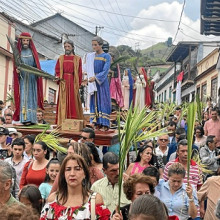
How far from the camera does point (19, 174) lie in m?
5.28

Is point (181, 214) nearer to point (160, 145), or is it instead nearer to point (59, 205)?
point (59, 205)

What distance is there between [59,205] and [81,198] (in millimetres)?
194

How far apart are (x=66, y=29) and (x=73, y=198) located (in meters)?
37.1

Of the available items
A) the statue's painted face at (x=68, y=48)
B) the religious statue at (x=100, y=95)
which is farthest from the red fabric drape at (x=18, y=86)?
the religious statue at (x=100, y=95)

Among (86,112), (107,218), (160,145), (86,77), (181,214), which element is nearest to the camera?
(107,218)

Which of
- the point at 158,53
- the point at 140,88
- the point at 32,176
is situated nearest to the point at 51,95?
the point at 140,88

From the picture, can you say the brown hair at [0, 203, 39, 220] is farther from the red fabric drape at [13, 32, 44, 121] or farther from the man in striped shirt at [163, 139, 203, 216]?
the red fabric drape at [13, 32, 44, 121]

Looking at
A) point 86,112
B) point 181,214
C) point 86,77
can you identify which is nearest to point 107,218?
point 181,214

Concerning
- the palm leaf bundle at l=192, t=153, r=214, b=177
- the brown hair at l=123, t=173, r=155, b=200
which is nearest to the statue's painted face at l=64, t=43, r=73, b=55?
the palm leaf bundle at l=192, t=153, r=214, b=177

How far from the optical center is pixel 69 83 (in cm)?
934

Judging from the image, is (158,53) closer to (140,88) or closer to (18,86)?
(140,88)

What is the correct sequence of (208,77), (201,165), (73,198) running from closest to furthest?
(73,198) < (201,165) < (208,77)

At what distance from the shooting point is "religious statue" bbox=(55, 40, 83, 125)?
920 cm

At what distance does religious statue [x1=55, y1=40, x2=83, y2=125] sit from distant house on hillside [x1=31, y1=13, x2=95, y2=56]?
28257 mm
